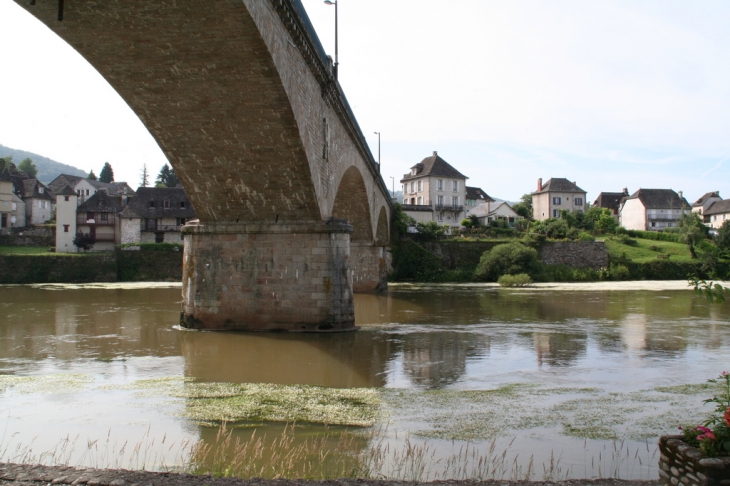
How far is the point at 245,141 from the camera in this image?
14398mm

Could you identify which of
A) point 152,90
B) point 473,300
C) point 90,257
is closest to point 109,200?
point 90,257

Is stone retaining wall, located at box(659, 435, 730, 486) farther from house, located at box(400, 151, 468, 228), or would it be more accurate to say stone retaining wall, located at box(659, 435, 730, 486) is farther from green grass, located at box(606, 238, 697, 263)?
house, located at box(400, 151, 468, 228)

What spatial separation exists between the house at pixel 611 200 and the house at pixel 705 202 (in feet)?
31.4

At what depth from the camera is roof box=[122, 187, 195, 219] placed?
52.0m

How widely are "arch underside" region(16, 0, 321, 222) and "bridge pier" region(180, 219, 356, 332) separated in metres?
0.60

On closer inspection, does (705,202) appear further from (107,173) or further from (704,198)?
(107,173)

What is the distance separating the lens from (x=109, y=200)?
175 feet

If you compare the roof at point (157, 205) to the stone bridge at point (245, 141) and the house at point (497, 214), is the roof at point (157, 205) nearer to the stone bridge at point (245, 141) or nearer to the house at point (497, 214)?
the house at point (497, 214)

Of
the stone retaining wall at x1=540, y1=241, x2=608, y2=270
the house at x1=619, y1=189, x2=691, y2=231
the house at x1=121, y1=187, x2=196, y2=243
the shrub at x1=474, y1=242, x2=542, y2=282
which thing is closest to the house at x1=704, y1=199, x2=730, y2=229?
the house at x1=619, y1=189, x2=691, y2=231

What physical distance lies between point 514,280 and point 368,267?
9.56 m

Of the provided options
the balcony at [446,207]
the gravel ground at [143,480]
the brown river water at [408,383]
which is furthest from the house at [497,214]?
the gravel ground at [143,480]

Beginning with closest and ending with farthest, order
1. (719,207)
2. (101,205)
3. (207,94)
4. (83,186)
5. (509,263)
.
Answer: (207,94) < (509,263) < (101,205) < (83,186) < (719,207)

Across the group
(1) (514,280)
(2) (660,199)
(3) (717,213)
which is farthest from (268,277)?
(3) (717,213)

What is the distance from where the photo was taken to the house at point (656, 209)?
240ft
